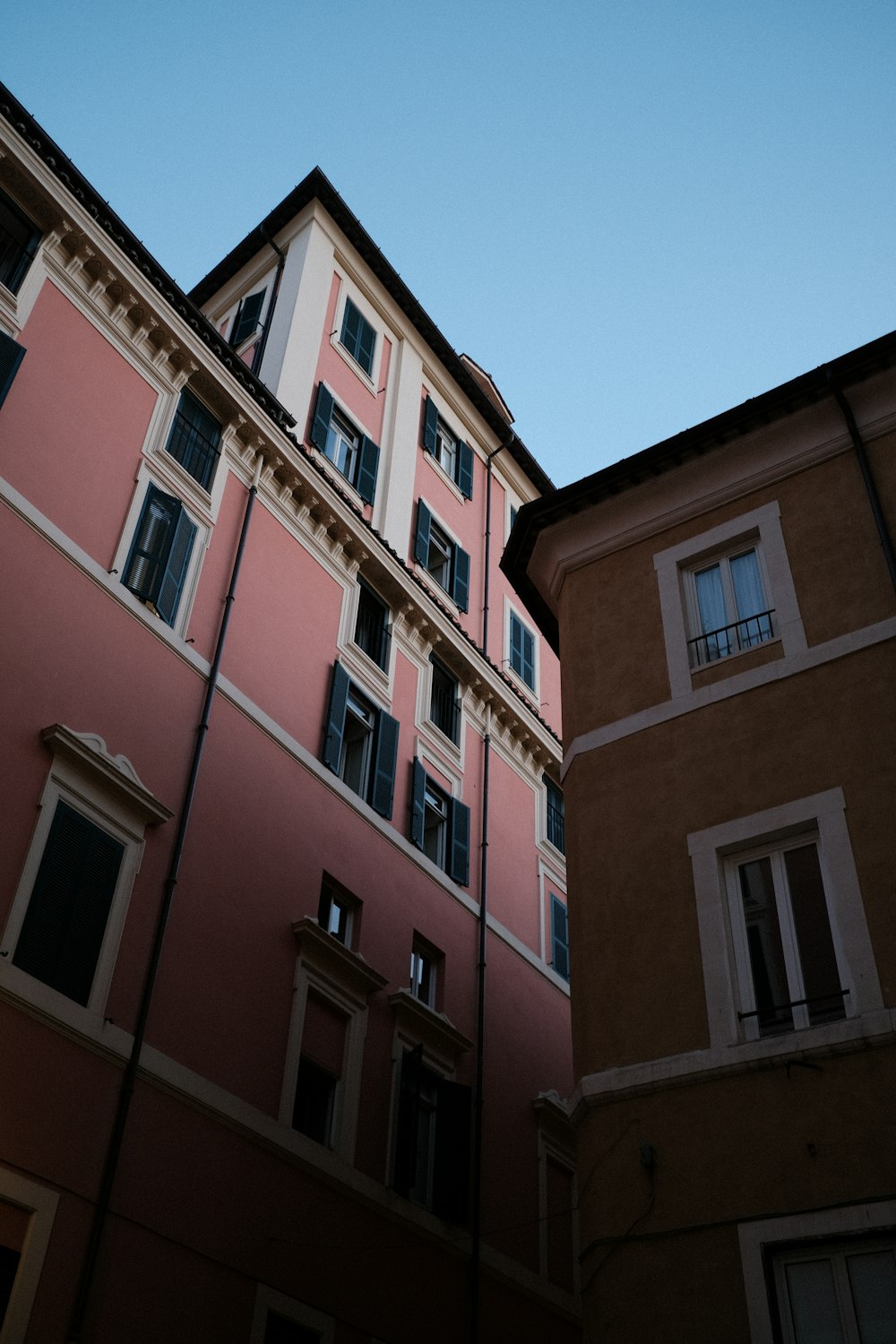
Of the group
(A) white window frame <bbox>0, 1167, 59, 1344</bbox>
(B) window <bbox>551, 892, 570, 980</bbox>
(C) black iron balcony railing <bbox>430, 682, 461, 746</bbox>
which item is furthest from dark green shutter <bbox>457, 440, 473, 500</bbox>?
(A) white window frame <bbox>0, 1167, 59, 1344</bbox>

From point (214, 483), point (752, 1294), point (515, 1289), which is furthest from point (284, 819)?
point (752, 1294)

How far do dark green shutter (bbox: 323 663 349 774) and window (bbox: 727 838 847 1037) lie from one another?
9506mm

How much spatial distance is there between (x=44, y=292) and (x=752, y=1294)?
1587 centimetres

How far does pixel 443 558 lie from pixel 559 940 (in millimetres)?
8183

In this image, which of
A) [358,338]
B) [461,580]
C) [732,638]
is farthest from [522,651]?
[732,638]

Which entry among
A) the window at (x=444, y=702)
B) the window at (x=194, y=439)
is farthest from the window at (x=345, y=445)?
the window at (x=444, y=702)

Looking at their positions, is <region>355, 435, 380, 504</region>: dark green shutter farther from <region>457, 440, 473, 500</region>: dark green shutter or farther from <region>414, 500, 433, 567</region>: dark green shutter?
<region>457, 440, 473, 500</region>: dark green shutter

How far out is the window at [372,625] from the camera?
23016mm

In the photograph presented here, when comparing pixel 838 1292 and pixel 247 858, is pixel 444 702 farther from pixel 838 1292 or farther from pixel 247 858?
pixel 838 1292

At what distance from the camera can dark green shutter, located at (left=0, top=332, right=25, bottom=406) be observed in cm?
1692

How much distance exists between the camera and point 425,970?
68.4 ft

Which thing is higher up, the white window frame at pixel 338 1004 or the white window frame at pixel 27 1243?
the white window frame at pixel 338 1004

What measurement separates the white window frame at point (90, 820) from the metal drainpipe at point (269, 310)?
11.4 meters

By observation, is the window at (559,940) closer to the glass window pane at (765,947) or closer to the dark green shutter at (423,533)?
the dark green shutter at (423,533)
